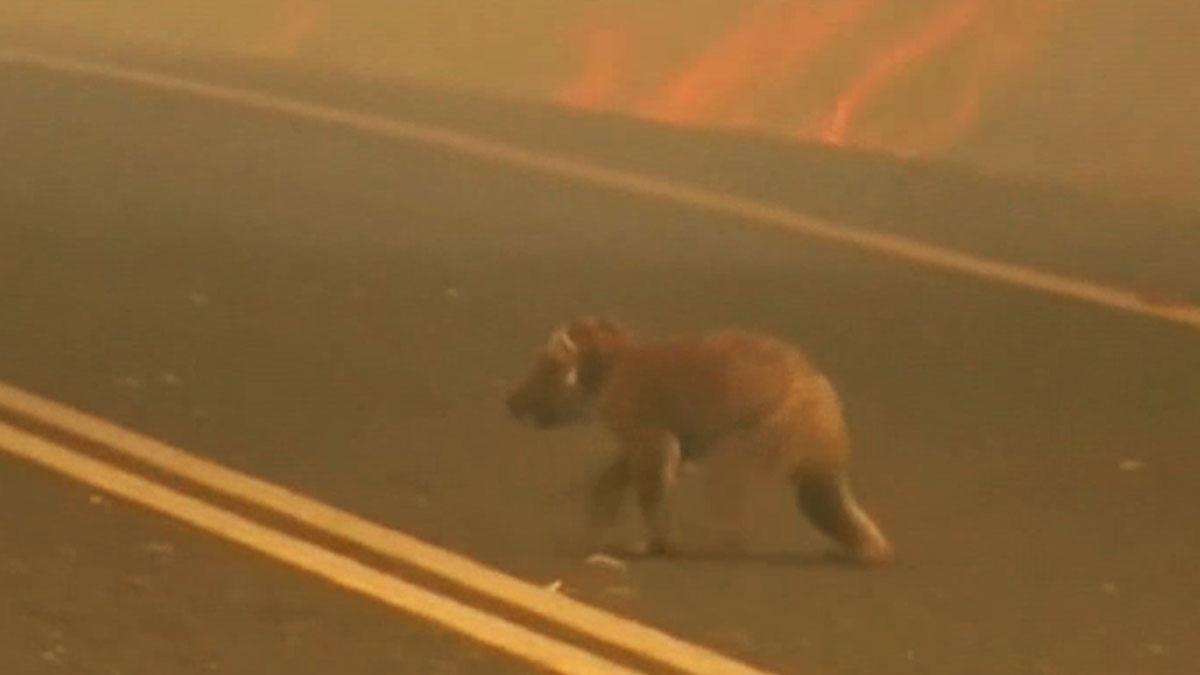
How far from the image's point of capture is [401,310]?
1000 cm

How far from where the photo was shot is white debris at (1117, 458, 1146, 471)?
8.34 meters

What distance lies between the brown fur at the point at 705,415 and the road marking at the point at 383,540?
0.44m

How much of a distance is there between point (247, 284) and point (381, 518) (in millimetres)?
3144

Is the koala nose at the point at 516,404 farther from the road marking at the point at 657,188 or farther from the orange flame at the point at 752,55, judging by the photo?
the orange flame at the point at 752,55

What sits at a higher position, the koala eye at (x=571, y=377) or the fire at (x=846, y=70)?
the koala eye at (x=571, y=377)

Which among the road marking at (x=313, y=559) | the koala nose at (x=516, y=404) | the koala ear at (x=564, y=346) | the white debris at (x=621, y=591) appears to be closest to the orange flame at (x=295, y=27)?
the road marking at (x=313, y=559)

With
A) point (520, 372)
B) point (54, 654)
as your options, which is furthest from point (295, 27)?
point (54, 654)

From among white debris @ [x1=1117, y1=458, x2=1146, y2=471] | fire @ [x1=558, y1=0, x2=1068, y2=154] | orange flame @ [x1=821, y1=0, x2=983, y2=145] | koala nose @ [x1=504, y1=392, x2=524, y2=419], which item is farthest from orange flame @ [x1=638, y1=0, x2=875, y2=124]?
koala nose @ [x1=504, y1=392, x2=524, y2=419]

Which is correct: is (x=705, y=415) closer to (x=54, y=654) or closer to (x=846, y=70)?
(x=54, y=654)

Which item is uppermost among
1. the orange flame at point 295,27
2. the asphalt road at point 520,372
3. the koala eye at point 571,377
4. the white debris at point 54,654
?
the white debris at point 54,654

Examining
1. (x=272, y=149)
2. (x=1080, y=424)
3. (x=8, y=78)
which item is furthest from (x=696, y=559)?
(x=8, y=78)

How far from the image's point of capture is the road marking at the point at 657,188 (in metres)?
10.8

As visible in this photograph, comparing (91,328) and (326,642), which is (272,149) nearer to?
(91,328)

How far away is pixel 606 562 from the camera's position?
275 inches
